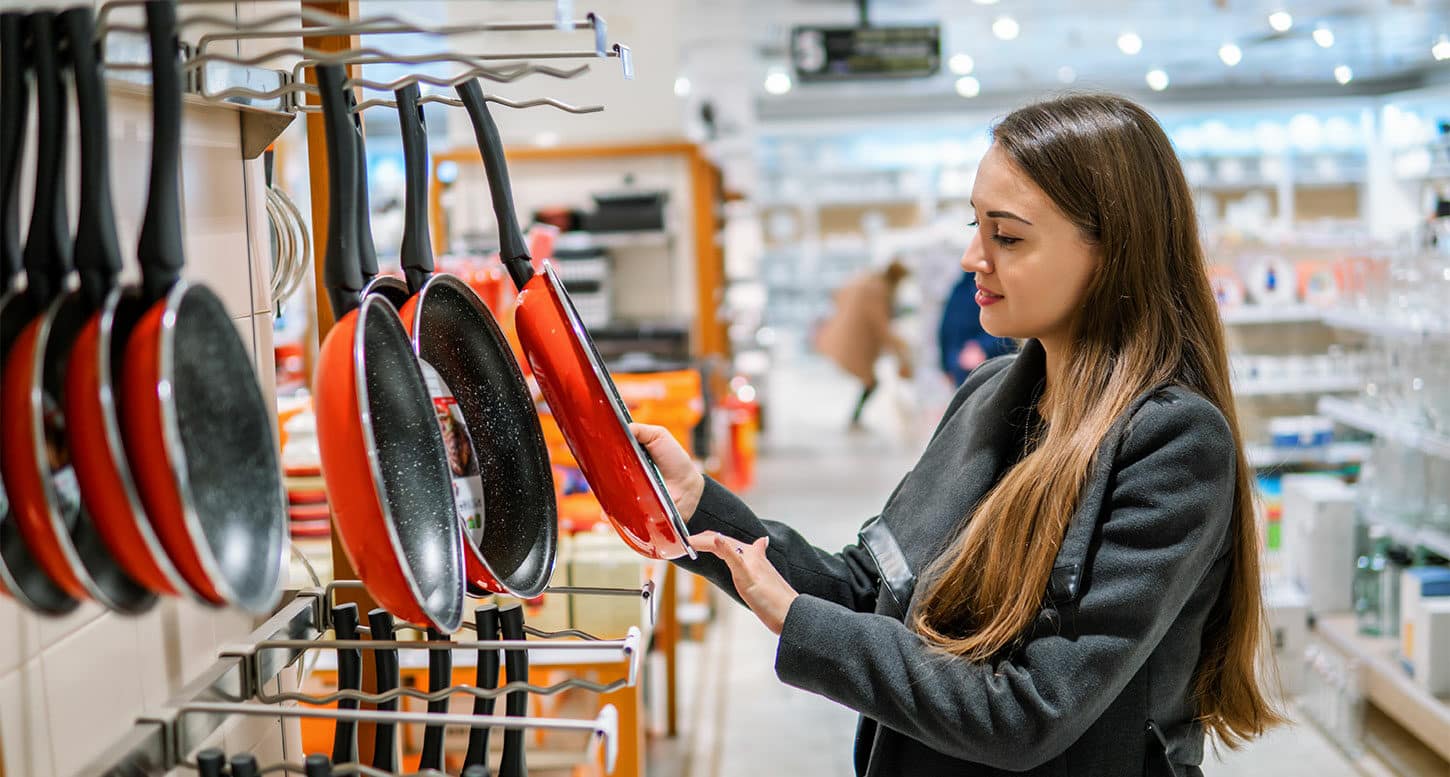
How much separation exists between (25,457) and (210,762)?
0.29m

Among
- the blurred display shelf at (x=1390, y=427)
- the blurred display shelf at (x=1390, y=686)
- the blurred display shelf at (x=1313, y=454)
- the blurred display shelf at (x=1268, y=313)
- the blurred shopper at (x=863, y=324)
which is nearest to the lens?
the blurred display shelf at (x=1390, y=686)

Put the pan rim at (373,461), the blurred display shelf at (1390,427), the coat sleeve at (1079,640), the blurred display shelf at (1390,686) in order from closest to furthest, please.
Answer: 1. the pan rim at (373,461)
2. the coat sleeve at (1079,640)
3. the blurred display shelf at (1390,686)
4. the blurred display shelf at (1390,427)

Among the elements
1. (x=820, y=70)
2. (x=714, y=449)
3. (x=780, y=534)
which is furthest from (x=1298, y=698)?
(x=820, y=70)

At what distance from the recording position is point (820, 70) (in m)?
7.62

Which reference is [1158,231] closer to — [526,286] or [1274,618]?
[526,286]

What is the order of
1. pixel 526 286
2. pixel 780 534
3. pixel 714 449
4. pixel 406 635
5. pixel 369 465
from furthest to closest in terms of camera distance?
pixel 714 449
pixel 406 635
pixel 780 534
pixel 526 286
pixel 369 465

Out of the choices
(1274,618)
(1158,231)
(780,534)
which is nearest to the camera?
(1158,231)

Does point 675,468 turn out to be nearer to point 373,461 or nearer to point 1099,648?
point 1099,648

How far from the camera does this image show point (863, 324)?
9.67 m

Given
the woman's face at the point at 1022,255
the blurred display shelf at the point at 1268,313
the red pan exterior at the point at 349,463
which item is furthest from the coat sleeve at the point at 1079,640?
the blurred display shelf at the point at 1268,313

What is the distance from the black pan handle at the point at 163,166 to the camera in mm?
701

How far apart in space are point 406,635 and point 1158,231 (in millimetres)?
1210

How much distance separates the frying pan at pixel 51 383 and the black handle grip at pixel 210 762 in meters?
0.16

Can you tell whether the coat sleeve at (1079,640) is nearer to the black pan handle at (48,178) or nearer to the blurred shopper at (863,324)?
the black pan handle at (48,178)
